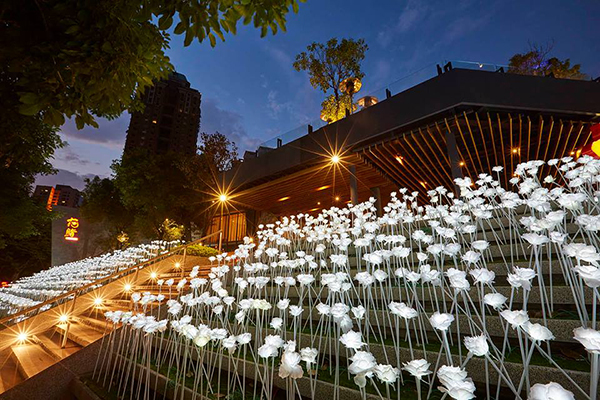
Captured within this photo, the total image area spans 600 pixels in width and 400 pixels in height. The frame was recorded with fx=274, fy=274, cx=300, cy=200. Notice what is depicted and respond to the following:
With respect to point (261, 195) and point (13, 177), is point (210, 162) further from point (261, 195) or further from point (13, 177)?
point (13, 177)

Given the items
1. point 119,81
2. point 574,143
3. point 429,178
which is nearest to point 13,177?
point 119,81

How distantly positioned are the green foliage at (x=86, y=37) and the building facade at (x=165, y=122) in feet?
204

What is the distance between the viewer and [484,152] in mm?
10781

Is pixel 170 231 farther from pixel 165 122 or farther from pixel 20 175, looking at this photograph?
pixel 165 122

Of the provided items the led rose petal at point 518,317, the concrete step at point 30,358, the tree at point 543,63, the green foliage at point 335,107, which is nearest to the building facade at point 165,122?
the green foliage at point 335,107

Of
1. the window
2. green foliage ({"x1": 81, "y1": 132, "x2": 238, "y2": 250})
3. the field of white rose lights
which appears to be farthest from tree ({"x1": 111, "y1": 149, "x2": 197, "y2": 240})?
the field of white rose lights

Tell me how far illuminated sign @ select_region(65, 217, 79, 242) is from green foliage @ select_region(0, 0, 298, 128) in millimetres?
24427

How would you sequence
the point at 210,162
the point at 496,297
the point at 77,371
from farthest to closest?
Result: 1. the point at 210,162
2. the point at 77,371
3. the point at 496,297

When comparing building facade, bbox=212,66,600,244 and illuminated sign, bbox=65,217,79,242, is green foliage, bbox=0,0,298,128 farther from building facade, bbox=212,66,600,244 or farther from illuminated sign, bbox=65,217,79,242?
illuminated sign, bbox=65,217,79,242

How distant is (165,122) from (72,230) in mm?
45333

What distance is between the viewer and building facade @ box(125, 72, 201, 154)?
197 ft

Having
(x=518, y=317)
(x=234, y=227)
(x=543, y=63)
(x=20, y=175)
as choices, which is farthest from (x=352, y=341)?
(x=543, y=63)

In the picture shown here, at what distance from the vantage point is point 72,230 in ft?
69.9

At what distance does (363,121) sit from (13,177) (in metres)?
12.7
